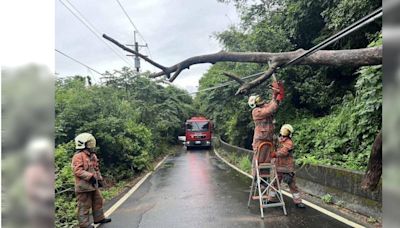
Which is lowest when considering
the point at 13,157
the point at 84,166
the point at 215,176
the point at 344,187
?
the point at 215,176

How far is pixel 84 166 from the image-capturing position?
563 cm

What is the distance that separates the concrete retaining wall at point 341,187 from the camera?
5.73m

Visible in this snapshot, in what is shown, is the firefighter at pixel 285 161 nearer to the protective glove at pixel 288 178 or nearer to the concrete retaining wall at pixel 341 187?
the protective glove at pixel 288 178

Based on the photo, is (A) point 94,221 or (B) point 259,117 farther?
(B) point 259,117

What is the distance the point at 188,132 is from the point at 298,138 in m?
20.1

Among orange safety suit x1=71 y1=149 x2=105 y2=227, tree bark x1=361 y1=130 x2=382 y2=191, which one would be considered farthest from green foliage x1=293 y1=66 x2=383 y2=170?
orange safety suit x1=71 y1=149 x2=105 y2=227

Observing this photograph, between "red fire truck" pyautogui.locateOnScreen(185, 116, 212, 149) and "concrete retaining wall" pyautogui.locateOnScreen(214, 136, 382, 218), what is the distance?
74.8 ft

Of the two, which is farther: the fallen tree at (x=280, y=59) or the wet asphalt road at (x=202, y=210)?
the wet asphalt road at (x=202, y=210)

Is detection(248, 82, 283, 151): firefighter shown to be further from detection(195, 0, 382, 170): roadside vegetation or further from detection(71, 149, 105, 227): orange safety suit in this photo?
detection(71, 149, 105, 227): orange safety suit

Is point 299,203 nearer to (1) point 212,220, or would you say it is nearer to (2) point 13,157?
(1) point 212,220

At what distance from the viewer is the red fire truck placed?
31891 mm

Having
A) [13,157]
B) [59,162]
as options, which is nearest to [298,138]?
[59,162]

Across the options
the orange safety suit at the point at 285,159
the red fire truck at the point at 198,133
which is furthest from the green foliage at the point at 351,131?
the red fire truck at the point at 198,133

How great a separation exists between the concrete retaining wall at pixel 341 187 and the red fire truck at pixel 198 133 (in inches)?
898
